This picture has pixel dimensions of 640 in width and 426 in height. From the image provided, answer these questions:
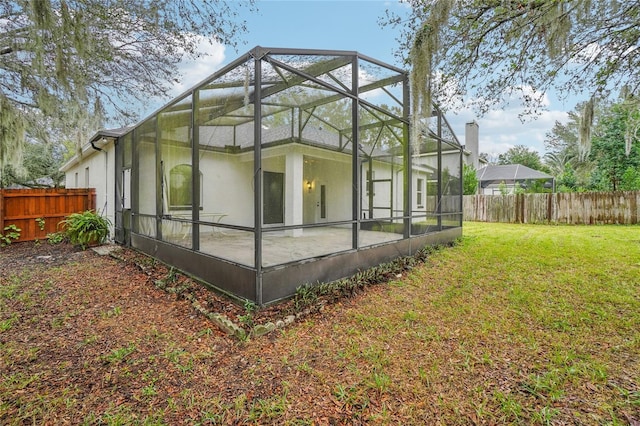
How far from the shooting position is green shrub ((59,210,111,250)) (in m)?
7.29

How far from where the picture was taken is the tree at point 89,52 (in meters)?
3.51

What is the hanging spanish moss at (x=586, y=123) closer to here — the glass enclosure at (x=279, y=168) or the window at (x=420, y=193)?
the glass enclosure at (x=279, y=168)

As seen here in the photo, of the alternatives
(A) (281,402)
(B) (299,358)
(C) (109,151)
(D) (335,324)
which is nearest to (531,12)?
(D) (335,324)

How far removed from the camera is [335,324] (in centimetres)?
346

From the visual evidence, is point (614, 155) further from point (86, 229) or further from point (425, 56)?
point (86, 229)

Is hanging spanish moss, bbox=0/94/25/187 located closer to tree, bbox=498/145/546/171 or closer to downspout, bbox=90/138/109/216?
downspout, bbox=90/138/109/216

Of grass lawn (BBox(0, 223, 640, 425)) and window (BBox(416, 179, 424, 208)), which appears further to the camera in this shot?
window (BBox(416, 179, 424, 208))

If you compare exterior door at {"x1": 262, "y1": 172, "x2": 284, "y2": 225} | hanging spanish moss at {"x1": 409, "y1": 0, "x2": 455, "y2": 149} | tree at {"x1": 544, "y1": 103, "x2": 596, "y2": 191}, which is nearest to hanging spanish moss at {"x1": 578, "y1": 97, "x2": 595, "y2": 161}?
hanging spanish moss at {"x1": 409, "y1": 0, "x2": 455, "y2": 149}

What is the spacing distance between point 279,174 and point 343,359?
5.05 metres

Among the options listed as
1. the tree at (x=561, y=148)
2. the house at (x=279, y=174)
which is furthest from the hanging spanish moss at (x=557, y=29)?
the tree at (x=561, y=148)

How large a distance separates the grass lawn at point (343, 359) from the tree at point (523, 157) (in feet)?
121

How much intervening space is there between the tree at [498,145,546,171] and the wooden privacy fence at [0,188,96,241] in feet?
135

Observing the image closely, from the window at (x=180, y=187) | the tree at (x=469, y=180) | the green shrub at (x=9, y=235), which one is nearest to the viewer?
the window at (x=180, y=187)

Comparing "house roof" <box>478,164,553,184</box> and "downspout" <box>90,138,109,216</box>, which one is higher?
"house roof" <box>478,164,553,184</box>
